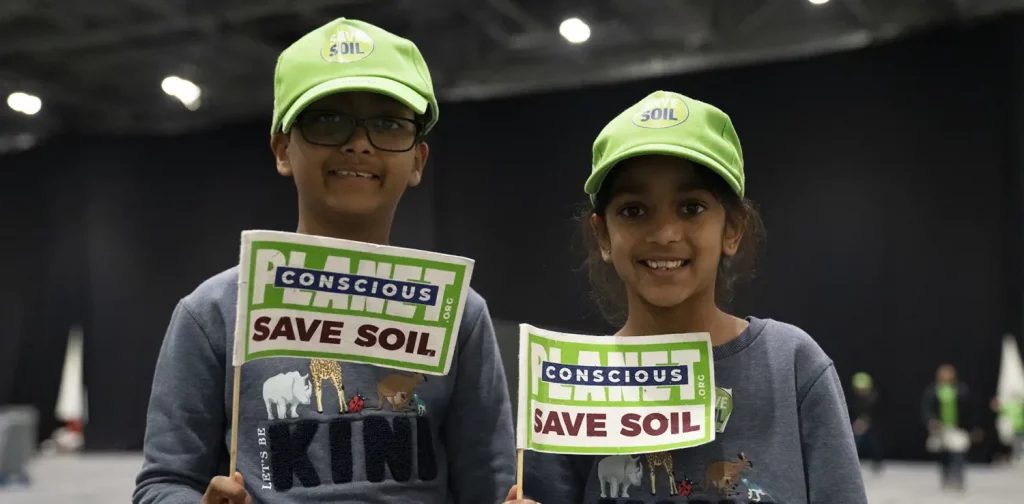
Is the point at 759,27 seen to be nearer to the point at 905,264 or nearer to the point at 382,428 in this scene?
the point at 905,264

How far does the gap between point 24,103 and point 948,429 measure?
9.29 metres

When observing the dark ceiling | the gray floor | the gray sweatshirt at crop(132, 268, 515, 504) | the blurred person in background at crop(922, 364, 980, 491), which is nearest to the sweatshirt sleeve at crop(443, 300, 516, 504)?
the gray sweatshirt at crop(132, 268, 515, 504)

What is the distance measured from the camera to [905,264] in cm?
750

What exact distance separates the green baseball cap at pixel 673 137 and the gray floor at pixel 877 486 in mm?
4805

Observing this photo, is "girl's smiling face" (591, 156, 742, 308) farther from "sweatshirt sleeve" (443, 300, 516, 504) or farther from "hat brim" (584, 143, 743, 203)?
"sweatshirt sleeve" (443, 300, 516, 504)

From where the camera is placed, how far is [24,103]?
919 centimetres

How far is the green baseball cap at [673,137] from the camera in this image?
1.16 m

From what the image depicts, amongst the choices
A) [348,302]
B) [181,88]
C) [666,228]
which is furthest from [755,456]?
[181,88]

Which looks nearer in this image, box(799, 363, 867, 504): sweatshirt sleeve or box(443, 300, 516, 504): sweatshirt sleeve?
box(799, 363, 867, 504): sweatshirt sleeve

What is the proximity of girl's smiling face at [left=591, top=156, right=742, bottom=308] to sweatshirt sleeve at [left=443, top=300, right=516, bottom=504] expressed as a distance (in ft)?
0.89

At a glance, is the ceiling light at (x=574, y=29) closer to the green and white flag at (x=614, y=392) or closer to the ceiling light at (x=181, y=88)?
the ceiling light at (x=181, y=88)

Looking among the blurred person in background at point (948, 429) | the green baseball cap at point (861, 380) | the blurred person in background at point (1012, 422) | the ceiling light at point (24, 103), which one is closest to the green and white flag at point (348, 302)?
the blurred person in background at point (948, 429)

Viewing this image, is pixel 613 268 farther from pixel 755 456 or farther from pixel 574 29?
pixel 574 29

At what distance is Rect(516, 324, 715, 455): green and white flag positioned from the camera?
1.14 meters
